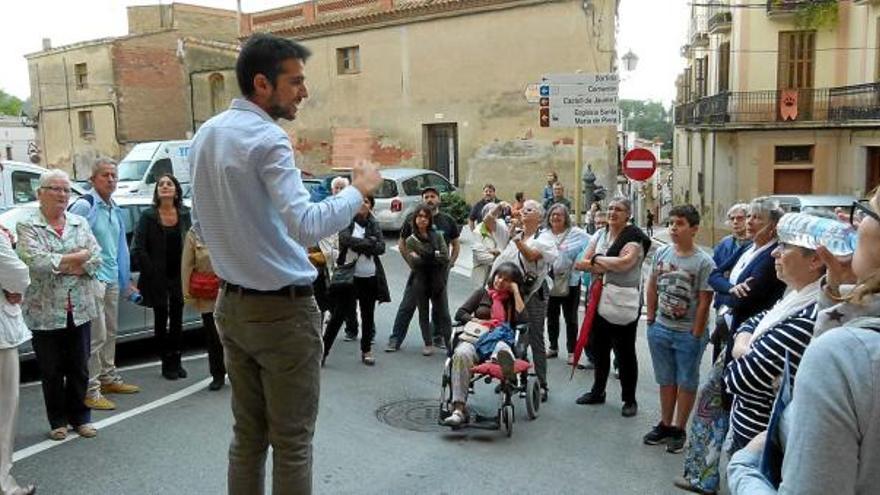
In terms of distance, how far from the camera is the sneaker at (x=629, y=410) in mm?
6320

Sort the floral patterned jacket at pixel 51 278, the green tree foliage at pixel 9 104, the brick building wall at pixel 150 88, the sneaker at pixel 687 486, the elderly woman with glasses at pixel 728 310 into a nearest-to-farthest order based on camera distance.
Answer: the elderly woman with glasses at pixel 728 310 → the sneaker at pixel 687 486 → the floral patterned jacket at pixel 51 278 → the brick building wall at pixel 150 88 → the green tree foliage at pixel 9 104

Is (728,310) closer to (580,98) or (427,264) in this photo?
(427,264)

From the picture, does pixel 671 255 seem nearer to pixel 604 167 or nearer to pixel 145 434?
pixel 145 434

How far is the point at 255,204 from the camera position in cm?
289

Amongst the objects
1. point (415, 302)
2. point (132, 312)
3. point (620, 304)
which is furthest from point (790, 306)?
point (132, 312)

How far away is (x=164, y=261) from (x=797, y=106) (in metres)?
23.8

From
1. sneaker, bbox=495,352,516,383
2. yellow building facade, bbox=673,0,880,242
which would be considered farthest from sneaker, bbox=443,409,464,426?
yellow building facade, bbox=673,0,880,242

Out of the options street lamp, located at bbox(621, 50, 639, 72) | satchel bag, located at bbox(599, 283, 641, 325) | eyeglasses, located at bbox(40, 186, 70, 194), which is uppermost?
street lamp, located at bbox(621, 50, 639, 72)

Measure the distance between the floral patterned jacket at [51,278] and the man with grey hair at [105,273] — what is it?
1.49 feet

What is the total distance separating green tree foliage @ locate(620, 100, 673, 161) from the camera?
93.5 metres

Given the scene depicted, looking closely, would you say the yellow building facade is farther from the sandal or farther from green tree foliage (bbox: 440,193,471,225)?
the sandal

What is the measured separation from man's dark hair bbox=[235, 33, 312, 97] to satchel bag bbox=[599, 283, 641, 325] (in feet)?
13.2

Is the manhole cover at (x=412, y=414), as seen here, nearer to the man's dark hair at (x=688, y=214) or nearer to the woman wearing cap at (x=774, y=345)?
the man's dark hair at (x=688, y=214)

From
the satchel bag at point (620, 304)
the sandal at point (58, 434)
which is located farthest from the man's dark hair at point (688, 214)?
the sandal at point (58, 434)
